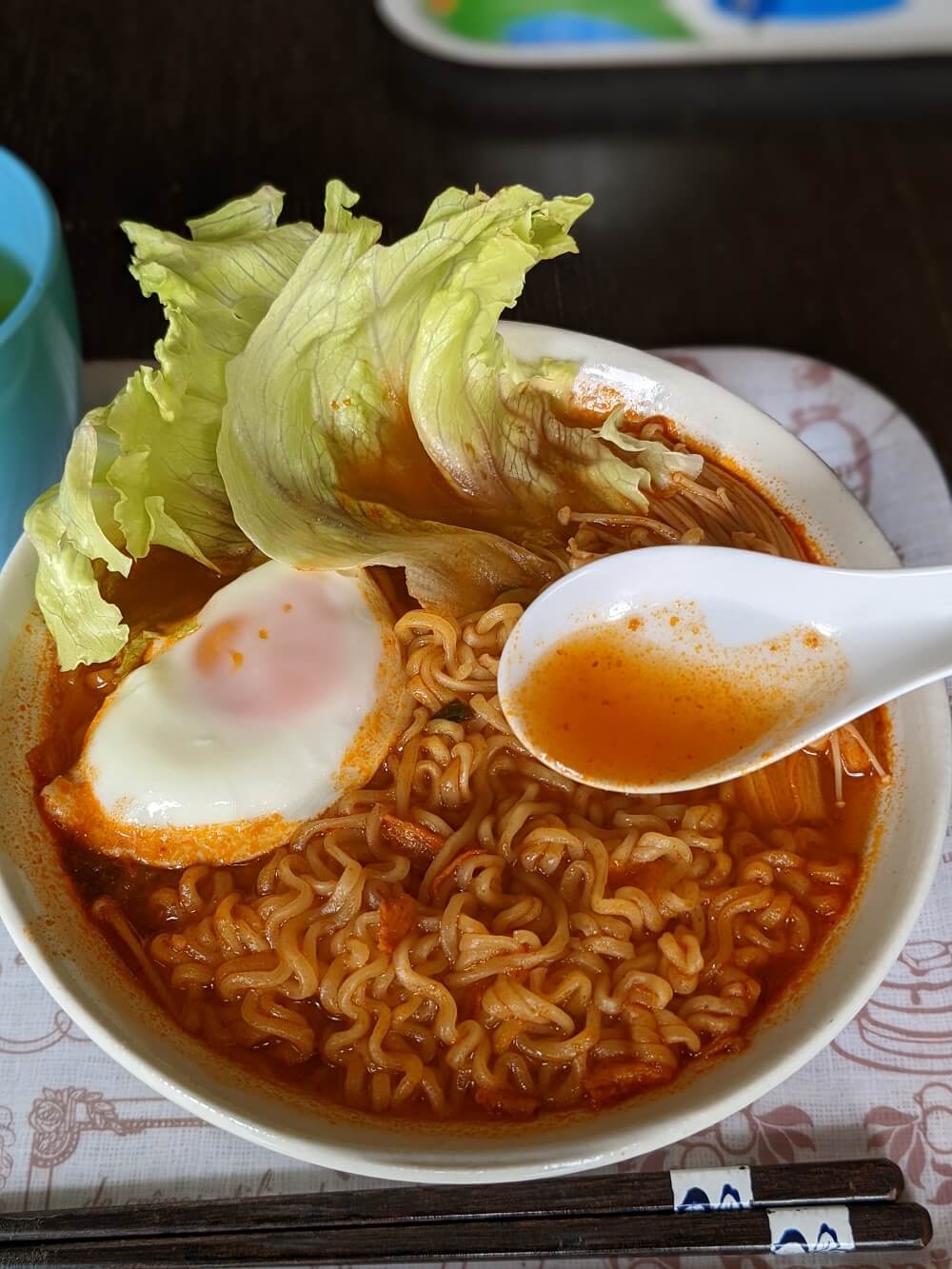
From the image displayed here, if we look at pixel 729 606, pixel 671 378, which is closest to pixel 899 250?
pixel 671 378

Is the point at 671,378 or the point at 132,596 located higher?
the point at 671,378

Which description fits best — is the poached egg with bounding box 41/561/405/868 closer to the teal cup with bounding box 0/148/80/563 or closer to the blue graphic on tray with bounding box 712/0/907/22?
the teal cup with bounding box 0/148/80/563

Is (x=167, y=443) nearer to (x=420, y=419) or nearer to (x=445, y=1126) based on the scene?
(x=420, y=419)

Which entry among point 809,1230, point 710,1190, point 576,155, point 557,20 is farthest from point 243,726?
point 557,20

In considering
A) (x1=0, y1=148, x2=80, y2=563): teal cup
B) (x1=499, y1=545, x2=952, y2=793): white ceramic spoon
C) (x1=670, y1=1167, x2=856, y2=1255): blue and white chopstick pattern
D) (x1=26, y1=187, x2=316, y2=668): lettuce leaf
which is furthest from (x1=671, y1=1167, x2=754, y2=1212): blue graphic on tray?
(x1=0, y1=148, x2=80, y2=563): teal cup

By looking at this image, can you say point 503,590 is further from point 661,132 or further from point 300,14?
point 300,14
